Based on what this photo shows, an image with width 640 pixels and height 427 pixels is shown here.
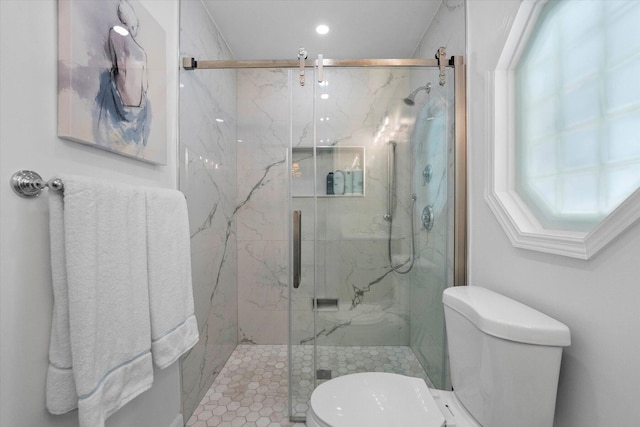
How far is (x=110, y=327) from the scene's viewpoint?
2.76 feet

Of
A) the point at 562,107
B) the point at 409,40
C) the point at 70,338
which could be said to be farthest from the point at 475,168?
the point at 70,338

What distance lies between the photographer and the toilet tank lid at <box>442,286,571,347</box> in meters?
0.80

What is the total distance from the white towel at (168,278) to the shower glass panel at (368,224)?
1.89 ft

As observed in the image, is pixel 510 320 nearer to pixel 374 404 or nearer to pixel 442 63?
pixel 374 404

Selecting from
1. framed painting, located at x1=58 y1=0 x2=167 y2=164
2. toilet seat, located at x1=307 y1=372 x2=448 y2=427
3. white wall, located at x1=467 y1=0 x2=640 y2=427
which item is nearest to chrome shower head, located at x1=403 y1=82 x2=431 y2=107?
Result: white wall, located at x1=467 y1=0 x2=640 y2=427

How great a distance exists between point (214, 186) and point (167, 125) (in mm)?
639

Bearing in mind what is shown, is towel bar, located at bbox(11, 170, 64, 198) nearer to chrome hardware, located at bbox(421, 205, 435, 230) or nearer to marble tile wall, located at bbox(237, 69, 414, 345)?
marble tile wall, located at bbox(237, 69, 414, 345)

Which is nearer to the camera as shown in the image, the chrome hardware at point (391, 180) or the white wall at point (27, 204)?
the white wall at point (27, 204)

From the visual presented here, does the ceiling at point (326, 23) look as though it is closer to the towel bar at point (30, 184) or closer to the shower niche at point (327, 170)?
Result: the shower niche at point (327, 170)

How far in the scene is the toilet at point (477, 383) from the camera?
0.81 metres

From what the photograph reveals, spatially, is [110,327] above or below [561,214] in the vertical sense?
below

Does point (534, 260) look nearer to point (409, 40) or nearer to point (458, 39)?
point (458, 39)

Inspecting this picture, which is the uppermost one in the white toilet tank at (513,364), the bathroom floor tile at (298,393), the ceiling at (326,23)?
the ceiling at (326,23)

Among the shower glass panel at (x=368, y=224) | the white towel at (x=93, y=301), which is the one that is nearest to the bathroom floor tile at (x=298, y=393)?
the shower glass panel at (x=368, y=224)
